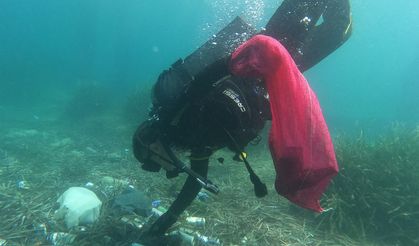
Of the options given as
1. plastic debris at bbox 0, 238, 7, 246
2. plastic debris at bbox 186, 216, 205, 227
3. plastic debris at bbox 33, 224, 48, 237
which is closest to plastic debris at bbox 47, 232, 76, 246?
plastic debris at bbox 33, 224, 48, 237

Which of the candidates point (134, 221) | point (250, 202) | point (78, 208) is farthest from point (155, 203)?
point (250, 202)

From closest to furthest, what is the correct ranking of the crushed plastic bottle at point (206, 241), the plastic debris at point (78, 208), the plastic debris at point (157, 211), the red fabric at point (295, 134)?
the red fabric at point (295, 134), the crushed plastic bottle at point (206, 241), the plastic debris at point (78, 208), the plastic debris at point (157, 211)

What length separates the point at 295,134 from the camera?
2.41 meters

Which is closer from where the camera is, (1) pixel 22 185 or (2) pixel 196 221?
(2) pixel 196 221

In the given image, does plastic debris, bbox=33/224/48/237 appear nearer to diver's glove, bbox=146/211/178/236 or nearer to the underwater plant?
diver's glove, bbox=146/211/178/236

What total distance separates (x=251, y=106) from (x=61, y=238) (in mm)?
3251

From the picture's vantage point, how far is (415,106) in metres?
26.2

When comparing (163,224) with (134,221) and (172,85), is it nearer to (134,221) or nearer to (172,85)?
(134,221)

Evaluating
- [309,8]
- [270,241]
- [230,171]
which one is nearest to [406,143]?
[230,171]

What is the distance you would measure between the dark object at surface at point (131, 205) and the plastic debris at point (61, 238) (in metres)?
0.77

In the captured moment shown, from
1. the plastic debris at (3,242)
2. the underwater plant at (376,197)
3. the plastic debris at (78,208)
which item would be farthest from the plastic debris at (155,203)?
the underwater plant at (376,197)

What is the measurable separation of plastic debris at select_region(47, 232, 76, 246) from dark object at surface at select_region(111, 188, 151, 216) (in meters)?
0.77

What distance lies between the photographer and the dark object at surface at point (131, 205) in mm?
5602

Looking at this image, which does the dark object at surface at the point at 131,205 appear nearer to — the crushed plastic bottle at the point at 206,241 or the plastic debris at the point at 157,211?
the plastic debris at the point at 157,211
